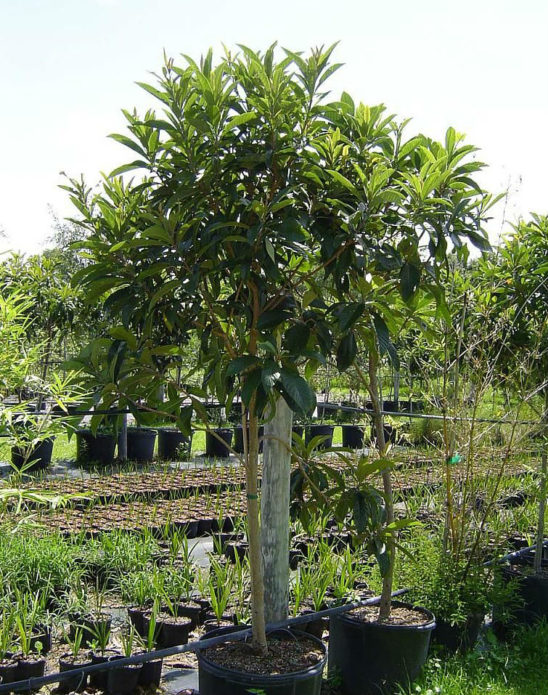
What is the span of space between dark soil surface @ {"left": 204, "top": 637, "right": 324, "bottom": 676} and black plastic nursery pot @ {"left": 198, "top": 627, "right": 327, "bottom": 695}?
0.16 feet

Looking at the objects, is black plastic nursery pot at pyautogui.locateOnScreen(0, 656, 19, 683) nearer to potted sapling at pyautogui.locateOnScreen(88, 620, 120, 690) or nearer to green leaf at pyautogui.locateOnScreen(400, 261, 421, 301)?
potted sapling at pyautogui.locateOnScreen(88, 620, 120, 690)

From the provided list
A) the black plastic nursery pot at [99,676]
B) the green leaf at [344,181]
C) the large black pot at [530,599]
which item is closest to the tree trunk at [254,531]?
the black plastic nursery pot at [99,676]

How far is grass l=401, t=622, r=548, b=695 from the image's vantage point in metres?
3.26

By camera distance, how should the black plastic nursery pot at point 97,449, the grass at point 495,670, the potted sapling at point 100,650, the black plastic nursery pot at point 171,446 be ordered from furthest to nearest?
1. the black plastic nursery pot at point 171,446
2. the black plastic nursery pot at point 97,449
3. the grass at point 495,670
4. the potted sapling at point 100,650

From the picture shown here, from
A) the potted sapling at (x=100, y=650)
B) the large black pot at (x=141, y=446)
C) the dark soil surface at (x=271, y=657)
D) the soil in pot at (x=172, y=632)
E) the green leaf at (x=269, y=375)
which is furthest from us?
the large black pot at (x=141, y=446)

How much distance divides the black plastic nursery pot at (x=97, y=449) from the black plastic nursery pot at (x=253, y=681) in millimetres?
6412

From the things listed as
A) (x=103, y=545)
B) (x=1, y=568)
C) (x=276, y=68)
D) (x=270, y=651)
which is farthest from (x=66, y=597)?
(x=276, y=68)

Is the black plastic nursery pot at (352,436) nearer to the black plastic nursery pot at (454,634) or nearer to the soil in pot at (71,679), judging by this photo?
the black plastic nursery pot at (454,634)

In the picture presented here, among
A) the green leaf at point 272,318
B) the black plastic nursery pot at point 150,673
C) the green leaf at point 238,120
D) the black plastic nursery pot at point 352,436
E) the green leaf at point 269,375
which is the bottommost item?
the black plastic nursery pot at point 150,673

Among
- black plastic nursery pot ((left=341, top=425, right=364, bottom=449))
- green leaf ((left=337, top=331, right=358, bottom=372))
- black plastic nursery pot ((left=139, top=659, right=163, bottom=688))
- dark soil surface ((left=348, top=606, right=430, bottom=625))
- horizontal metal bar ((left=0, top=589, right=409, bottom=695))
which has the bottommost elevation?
black plastic nursery pot ((left=139, top=659, right=163, bottom=688))

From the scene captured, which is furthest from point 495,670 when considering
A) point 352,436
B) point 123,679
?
point 352,436

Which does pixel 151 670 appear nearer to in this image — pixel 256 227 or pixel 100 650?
pixel 100 650

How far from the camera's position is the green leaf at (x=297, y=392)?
234 centimetres

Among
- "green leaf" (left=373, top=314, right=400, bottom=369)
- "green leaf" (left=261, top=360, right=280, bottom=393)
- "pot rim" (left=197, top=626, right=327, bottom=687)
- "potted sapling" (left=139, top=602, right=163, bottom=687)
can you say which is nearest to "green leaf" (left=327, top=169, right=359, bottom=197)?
"green leaf" (left=373, top=314, right=400, bottom=369)
